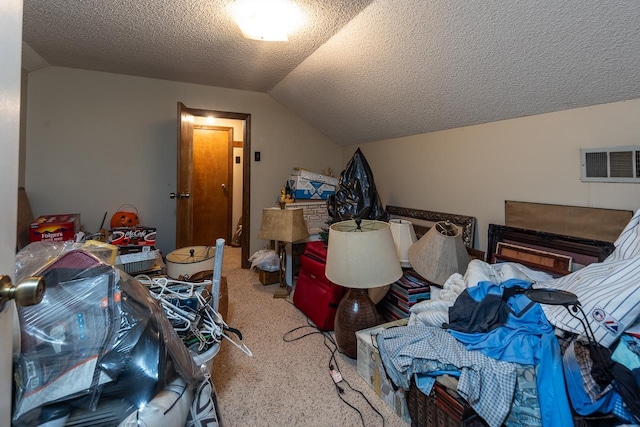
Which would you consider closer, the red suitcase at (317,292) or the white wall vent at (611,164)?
the white wall vent at (611,164)

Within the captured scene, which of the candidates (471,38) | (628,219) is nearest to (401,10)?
(471,38)

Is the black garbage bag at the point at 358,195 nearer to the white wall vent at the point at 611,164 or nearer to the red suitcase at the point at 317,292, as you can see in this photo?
the red suitcase at the point at 317,292

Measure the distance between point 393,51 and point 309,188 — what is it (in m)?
1.83

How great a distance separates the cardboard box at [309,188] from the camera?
3473 mm

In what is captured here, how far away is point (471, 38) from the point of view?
1623mm

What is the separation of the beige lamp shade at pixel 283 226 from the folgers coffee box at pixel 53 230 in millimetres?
1588

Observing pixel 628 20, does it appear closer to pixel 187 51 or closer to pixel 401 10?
pixel 401 10

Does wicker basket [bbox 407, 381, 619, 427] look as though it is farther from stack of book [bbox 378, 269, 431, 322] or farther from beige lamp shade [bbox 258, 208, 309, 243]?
beige lamp shade [bbox 258, 208, 309, 243]

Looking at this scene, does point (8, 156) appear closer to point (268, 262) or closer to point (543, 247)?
point (543, 247)

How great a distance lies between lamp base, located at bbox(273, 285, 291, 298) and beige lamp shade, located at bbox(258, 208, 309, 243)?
0.49 meters

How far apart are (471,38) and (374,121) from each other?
1.37m

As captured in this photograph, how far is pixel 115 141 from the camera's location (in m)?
3.16

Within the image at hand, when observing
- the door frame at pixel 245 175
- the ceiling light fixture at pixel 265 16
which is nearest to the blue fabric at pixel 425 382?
the ceiling light fixture at pixel 265 16

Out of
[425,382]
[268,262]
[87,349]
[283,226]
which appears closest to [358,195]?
[283,226]
